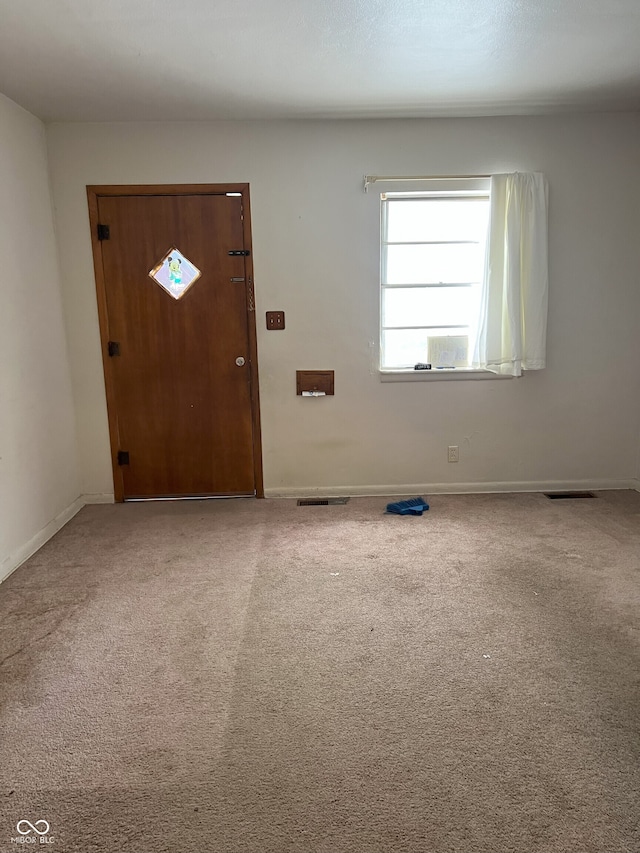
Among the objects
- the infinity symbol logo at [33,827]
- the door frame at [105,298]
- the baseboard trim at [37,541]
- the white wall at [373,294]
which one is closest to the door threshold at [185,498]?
the door frame at [105,298]

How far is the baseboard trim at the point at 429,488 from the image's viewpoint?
414cm

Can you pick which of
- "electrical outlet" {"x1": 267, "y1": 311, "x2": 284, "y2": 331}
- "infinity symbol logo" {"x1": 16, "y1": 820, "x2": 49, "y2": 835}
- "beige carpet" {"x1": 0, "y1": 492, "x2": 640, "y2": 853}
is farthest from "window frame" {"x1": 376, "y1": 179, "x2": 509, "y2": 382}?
"infinity symbol logo" {"x1": 16, "y1": 820, "x2": 49, "y2": 835}

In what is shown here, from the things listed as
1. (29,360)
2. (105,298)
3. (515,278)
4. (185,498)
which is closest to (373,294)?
(515,278)

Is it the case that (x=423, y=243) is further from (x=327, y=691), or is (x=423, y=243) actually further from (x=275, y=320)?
(x=327, y=691)

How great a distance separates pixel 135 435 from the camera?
4035mm

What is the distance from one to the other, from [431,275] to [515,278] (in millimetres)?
534

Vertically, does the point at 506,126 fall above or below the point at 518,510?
above

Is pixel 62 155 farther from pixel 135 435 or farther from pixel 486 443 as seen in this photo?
pixel 486 443

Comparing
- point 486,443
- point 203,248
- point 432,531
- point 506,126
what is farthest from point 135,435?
point 506,126

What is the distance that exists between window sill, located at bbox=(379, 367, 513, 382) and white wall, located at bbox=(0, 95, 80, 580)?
214 centimetres

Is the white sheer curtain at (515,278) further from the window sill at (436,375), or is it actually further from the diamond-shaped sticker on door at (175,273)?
the diamond-shaped sticker on door at (175,273)

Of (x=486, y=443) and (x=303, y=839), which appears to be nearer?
(x=303, y=839)

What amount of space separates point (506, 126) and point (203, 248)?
6.88 feet

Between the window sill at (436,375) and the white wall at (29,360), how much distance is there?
2144mm
